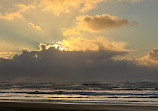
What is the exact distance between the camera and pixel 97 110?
24516 millimetres

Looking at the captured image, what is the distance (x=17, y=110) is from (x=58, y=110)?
4.12 meters

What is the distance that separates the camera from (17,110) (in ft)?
80.6

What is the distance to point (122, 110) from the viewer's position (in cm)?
2442

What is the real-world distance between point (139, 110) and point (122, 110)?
1.65m

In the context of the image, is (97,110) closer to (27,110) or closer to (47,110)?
(47,110)

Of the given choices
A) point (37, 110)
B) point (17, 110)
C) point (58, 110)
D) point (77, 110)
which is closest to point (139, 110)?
point (77, 110)

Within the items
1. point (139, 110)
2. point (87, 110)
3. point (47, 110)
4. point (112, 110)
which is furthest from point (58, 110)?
point (139, 110)

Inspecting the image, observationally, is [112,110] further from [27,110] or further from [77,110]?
[27,110]

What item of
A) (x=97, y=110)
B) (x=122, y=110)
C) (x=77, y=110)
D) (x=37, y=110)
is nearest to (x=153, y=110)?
(x=122, y=110)

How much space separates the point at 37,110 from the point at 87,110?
5.05 meters

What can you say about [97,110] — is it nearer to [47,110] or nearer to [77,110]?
[77,110]

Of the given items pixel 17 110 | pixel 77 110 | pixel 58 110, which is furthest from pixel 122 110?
pixel 17 110

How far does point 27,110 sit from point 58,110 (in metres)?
3.24

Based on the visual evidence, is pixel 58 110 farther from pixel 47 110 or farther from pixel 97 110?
pixel 97 110
